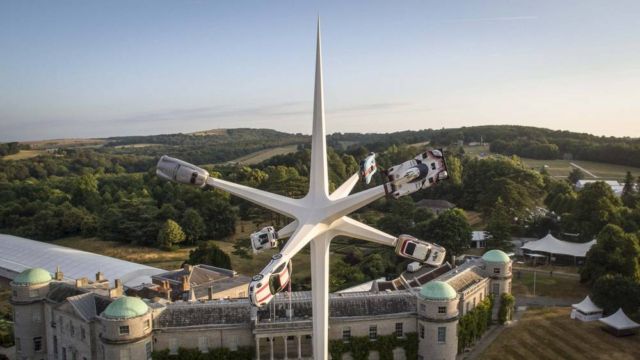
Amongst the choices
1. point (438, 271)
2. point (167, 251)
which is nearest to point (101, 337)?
point (438, 271)

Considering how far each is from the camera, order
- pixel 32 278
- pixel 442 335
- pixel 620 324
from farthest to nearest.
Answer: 1. pixel 620 324
2. pixel 32 278
3. pixel 442 335

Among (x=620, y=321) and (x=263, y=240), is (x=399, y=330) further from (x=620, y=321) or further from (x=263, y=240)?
(x=620, y=321)

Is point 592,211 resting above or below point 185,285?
above

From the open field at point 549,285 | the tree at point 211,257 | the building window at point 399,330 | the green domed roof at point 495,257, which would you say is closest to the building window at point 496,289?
the green domed roof at point 495,257

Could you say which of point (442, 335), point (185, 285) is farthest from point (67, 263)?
point (442, 335)

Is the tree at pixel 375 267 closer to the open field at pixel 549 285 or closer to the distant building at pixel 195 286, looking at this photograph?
the open field at pixel 549 285

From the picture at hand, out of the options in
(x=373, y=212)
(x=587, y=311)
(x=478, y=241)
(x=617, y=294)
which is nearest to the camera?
(x=617, y=294)

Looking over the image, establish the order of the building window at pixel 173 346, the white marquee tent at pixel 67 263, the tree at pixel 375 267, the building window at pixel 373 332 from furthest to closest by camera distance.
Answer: the tree at pixel 375 267 < the white marquee tent at pixel 67 263 < the building window at pixel 373 332 < the building window at pixel 173 346

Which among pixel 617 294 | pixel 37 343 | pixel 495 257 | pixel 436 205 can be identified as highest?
pixel 495 257
